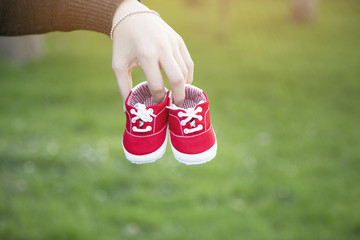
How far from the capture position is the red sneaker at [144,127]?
6.30 feet

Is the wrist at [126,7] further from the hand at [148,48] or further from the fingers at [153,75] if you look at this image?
the fingers at [153,75]

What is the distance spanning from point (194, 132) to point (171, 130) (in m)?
0.14

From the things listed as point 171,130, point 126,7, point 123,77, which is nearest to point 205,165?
point 171,130

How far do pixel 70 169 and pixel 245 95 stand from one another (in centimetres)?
402

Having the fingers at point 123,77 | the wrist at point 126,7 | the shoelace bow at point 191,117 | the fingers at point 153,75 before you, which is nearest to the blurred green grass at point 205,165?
the shoelace bow at point 191,117

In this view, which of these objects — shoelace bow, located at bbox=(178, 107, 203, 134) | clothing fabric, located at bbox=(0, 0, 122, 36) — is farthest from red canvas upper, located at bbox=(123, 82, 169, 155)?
clothing fabric, located at bbox=(0, 0, 122, 36)

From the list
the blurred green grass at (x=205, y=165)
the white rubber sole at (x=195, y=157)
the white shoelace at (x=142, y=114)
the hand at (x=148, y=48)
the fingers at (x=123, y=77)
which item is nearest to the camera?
the hand at (x=148, y=48)

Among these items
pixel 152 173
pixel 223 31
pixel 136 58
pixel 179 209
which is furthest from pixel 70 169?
pixel 223 31

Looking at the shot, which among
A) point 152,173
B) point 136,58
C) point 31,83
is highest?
point 136,58

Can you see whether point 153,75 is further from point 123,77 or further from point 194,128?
point 194,128

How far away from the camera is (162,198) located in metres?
4.23

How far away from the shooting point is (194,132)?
2.04 m

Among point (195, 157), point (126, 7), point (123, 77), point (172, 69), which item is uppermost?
point (126, 7)

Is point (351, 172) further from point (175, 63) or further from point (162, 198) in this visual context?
point (175, 63)
